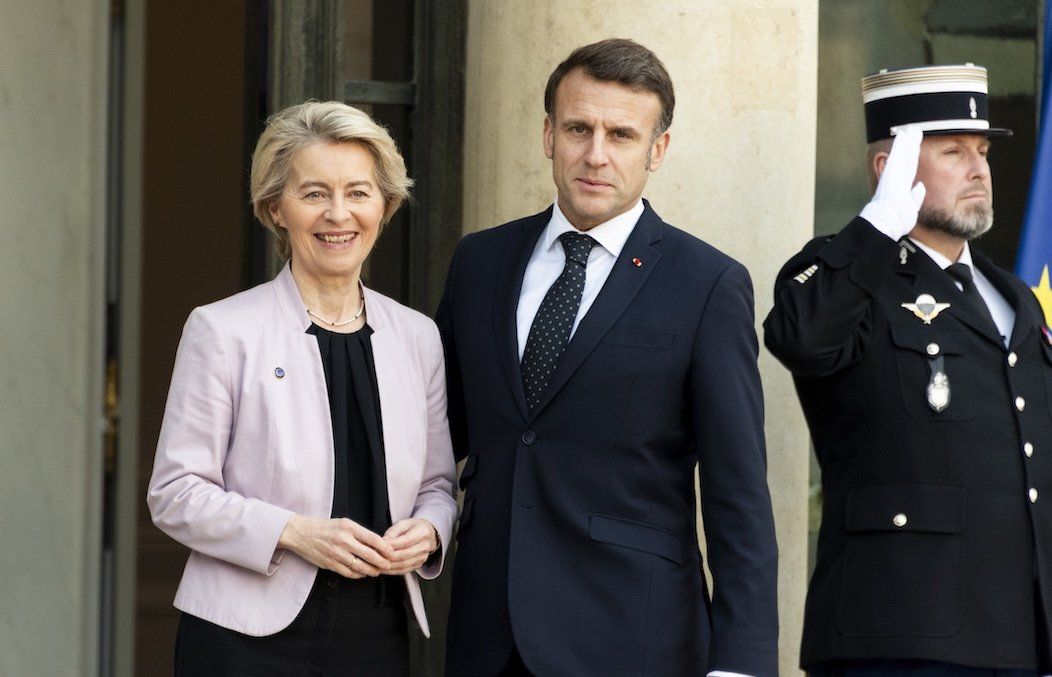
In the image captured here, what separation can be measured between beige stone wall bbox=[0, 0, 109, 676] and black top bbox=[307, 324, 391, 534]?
6.36 feet

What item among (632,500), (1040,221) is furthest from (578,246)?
(1040,221)

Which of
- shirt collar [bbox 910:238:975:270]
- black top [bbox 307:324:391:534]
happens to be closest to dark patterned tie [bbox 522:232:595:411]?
black top [bbox 307:324:391:534]

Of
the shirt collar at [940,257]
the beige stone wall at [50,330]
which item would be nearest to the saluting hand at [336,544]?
the shirt collar at [940,257]

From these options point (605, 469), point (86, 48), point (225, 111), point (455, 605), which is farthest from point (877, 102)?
point (225, 111)

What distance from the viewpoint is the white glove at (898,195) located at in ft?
11.9

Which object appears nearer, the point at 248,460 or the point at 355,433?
the point at 248,460

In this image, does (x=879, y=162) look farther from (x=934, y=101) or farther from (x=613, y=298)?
(x=613, y=298)

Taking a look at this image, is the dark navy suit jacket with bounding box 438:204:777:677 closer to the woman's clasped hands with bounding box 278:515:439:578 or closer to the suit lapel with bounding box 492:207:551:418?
the suit lapel with bounding box 492:207:551:418

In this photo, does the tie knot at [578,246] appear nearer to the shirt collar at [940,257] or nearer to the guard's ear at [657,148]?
the guard's ear at [657,148]

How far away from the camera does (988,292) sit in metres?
3.80

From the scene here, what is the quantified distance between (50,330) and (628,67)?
245cm

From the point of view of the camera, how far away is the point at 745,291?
126 inches

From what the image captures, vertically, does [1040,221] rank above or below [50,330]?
above

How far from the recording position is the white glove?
11.9 feet
